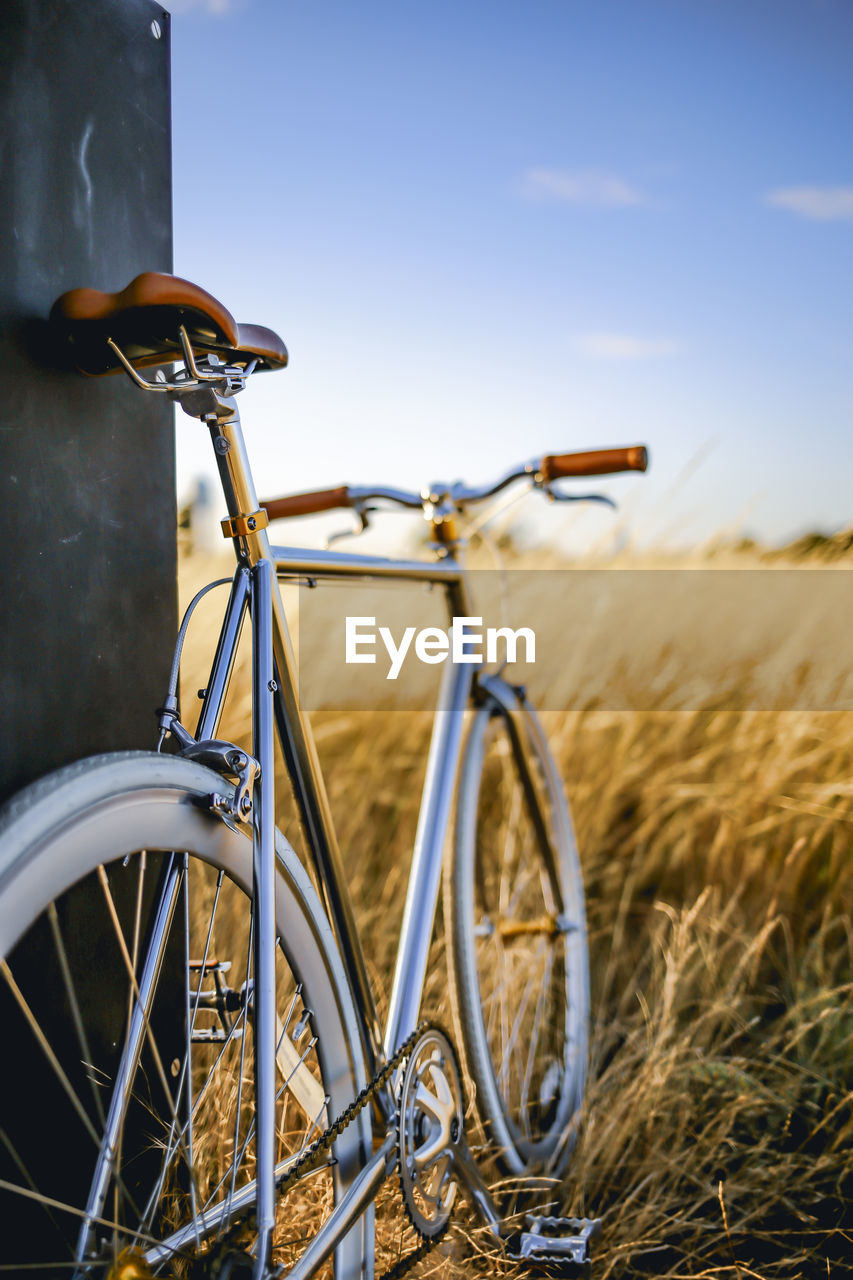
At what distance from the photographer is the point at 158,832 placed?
894mm

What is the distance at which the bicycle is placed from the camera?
887 mm

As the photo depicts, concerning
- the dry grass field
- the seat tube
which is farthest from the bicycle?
the dry grass field

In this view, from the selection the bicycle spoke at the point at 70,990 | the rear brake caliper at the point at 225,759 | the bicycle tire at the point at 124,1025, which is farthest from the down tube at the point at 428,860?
the rear brake caliper at the point at 225,759

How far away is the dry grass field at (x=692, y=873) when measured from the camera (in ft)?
5.62

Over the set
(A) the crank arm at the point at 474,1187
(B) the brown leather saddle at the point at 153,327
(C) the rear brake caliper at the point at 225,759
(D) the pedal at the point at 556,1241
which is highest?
(B) the brown leather saddle at the point at 153,327

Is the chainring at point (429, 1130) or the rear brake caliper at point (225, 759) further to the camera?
the chainring at point (429, 1130)

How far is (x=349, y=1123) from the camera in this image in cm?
117

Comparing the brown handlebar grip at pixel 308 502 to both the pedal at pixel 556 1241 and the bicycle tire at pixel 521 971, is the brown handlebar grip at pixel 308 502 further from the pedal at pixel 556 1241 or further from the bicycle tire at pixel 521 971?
the pedal at pixel 556 1241

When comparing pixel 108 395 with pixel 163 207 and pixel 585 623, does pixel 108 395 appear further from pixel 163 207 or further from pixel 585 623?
pixel 585 623

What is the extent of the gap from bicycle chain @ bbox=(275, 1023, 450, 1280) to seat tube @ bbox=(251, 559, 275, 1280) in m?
0.06

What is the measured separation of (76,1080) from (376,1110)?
0.35 metres

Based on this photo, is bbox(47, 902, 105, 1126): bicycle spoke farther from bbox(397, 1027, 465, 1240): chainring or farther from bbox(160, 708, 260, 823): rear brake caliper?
bbox(397, 1027, 465, 1240): chainring

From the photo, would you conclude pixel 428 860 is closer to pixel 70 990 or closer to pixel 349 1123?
pixel 349 1123

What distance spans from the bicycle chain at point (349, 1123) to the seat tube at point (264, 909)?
0.20 ft
